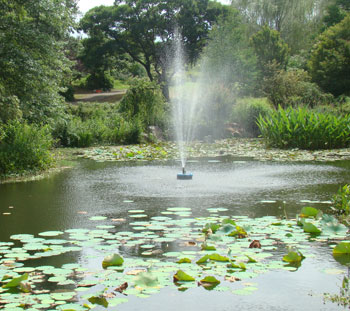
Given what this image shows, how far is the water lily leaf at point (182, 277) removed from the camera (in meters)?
4.08

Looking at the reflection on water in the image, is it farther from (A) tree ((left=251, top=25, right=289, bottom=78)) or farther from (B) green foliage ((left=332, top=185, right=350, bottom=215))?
(A) tree ((left=251, top=25, right=289, bottom=78))

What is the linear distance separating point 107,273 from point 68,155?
10.3 metres

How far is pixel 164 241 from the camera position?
17.5ft

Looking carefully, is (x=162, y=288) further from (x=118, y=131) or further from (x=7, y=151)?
(x=118, y=131)

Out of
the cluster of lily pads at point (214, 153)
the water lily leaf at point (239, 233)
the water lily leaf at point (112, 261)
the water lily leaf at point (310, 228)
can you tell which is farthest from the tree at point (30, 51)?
the water lily leaf at point (112, 261)

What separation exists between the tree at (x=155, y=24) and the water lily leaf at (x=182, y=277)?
35.4 metres

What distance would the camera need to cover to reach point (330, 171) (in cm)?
1089

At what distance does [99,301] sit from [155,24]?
36.8 m

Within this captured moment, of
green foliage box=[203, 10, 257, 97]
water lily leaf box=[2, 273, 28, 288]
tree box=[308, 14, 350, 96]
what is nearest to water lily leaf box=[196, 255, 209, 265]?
water lily leaf box=[2, 273, 28, 288]

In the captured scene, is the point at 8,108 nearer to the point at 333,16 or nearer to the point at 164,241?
the point at 164,241

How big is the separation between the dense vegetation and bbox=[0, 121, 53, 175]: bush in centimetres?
3

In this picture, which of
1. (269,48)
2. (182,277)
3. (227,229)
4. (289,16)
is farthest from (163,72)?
(182,277)

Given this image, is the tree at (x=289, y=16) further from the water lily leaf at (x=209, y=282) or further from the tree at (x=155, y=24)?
the water lily leaf at (x=209, y=282)

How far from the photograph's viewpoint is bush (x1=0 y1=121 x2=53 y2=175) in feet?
33.8
